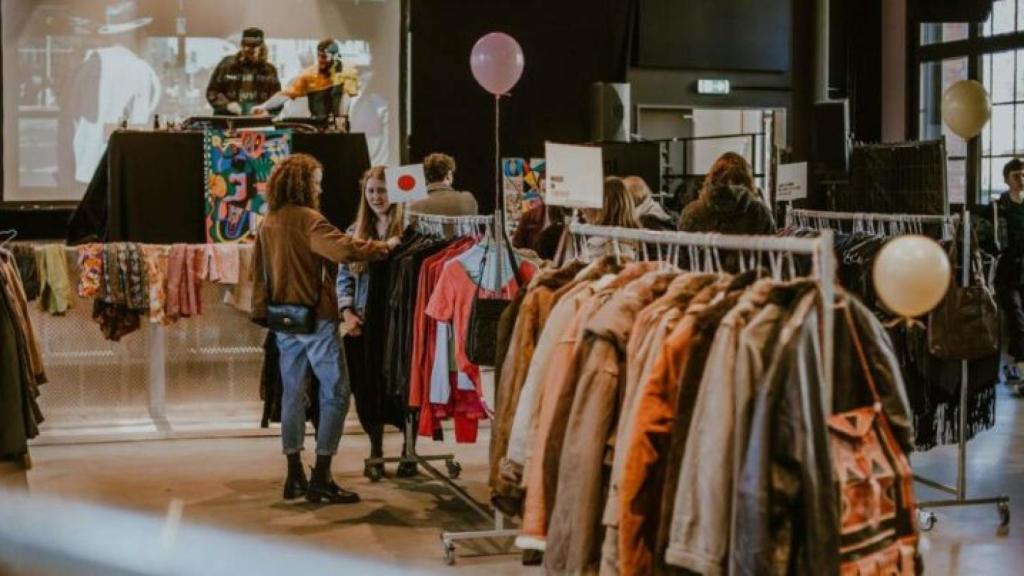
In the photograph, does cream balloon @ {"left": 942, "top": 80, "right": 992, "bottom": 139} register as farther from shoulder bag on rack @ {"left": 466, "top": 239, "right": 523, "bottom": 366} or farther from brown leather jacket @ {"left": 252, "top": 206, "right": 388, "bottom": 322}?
shoulder bag on rack @ {"left": 466, "top": 239, "right": 523, "bottom": 366}

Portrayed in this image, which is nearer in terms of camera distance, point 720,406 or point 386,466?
point 720,406

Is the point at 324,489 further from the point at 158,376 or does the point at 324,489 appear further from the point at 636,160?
the point at 636,160

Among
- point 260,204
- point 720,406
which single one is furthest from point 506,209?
point 720,406

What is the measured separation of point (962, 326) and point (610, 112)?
616 cm

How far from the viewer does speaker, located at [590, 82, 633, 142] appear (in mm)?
11555

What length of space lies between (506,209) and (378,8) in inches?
94.8

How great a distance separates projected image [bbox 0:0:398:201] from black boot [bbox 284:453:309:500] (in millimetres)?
5686

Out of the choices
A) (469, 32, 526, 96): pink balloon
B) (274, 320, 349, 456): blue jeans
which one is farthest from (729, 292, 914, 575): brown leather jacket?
(469, 32, 526, 96): pink balloon

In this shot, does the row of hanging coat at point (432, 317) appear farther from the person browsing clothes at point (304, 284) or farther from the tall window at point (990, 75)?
the tall window at point (990, 75)

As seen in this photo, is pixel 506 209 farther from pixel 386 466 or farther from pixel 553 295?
pixel 553 295

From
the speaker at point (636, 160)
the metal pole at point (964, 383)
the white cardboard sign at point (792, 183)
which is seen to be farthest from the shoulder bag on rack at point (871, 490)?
the speaker at point (636, 160)

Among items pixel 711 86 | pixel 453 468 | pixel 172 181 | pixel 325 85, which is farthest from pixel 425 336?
pixel 711 86

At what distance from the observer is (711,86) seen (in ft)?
42.4

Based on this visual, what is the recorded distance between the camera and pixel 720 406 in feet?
9.59
